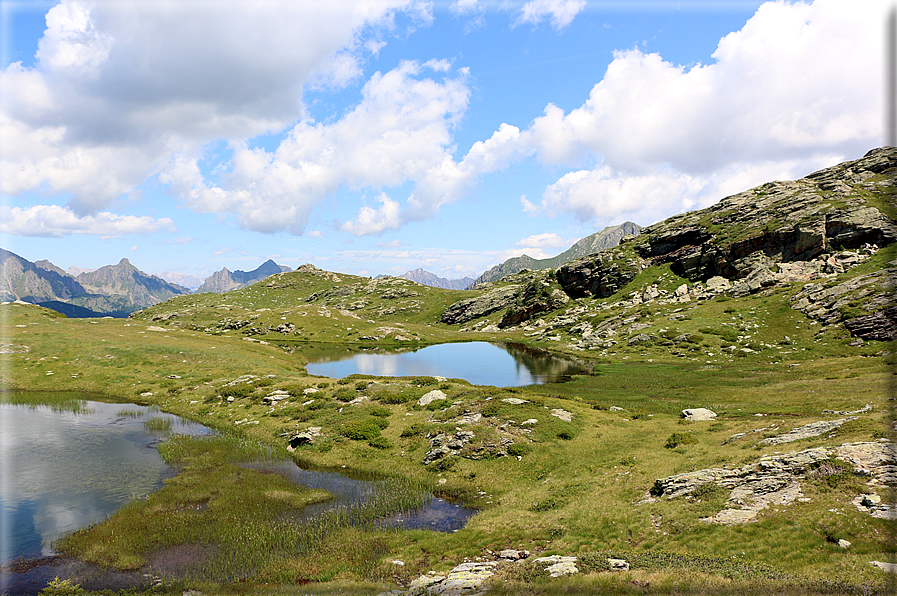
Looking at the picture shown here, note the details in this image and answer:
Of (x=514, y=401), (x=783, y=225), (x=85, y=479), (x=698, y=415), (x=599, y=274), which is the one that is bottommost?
(x=85, y=479)

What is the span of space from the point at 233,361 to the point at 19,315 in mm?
68439

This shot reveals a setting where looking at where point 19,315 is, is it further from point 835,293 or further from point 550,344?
point 835,293

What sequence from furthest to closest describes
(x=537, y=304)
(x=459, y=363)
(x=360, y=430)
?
1. (x=537, y=304)
2. (x=459, y=363)
3. (x=360, y=430)

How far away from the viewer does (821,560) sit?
13.8m

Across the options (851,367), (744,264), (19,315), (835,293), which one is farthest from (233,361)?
(744,264)

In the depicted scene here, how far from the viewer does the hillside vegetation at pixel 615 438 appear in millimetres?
16109

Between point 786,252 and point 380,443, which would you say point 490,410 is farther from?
point 786,252

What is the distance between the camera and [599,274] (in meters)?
180

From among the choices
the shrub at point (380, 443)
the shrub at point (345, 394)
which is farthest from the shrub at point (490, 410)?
the shrub at point (345, 394)

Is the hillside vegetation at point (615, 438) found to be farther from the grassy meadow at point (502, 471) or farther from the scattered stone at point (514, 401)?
the scattered stone at point (514, 401)

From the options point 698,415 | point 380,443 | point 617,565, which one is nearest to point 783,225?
point 698,415

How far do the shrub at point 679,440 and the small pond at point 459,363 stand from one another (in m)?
40.7

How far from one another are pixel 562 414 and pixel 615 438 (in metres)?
6.47

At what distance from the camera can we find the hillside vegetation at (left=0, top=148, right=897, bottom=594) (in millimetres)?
16109
